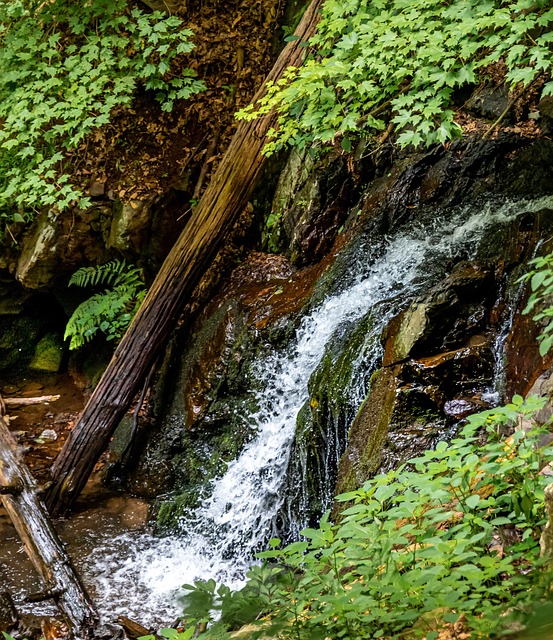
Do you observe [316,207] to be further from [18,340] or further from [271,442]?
[18,340]

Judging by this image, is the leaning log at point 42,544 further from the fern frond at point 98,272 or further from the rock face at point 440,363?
the fern frond at point 98,272

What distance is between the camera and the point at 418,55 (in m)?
3.92

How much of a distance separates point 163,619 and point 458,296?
3087 mm

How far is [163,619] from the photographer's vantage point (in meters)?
4.07

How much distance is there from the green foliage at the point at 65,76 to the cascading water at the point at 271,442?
3.10 metres

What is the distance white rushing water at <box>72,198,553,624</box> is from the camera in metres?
4.59

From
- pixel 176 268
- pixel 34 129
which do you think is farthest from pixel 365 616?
pixel 34 129

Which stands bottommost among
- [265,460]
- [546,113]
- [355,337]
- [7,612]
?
[7,612]

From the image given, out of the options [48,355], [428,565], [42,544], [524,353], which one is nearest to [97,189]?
[48,355]

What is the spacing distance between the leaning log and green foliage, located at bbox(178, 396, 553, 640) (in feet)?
8.21

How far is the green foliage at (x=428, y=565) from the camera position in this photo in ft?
5.90

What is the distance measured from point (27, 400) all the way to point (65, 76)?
3944 millimetres

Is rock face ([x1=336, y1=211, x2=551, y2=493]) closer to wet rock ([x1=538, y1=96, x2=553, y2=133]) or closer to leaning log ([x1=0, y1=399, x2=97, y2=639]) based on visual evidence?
wet rock ([x1=538, y1=96, x2=553, y2=133])

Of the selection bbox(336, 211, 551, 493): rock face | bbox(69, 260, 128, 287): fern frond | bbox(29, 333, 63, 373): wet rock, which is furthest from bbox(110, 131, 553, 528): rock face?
bbox(29, 333, 63, 373): wet rock
